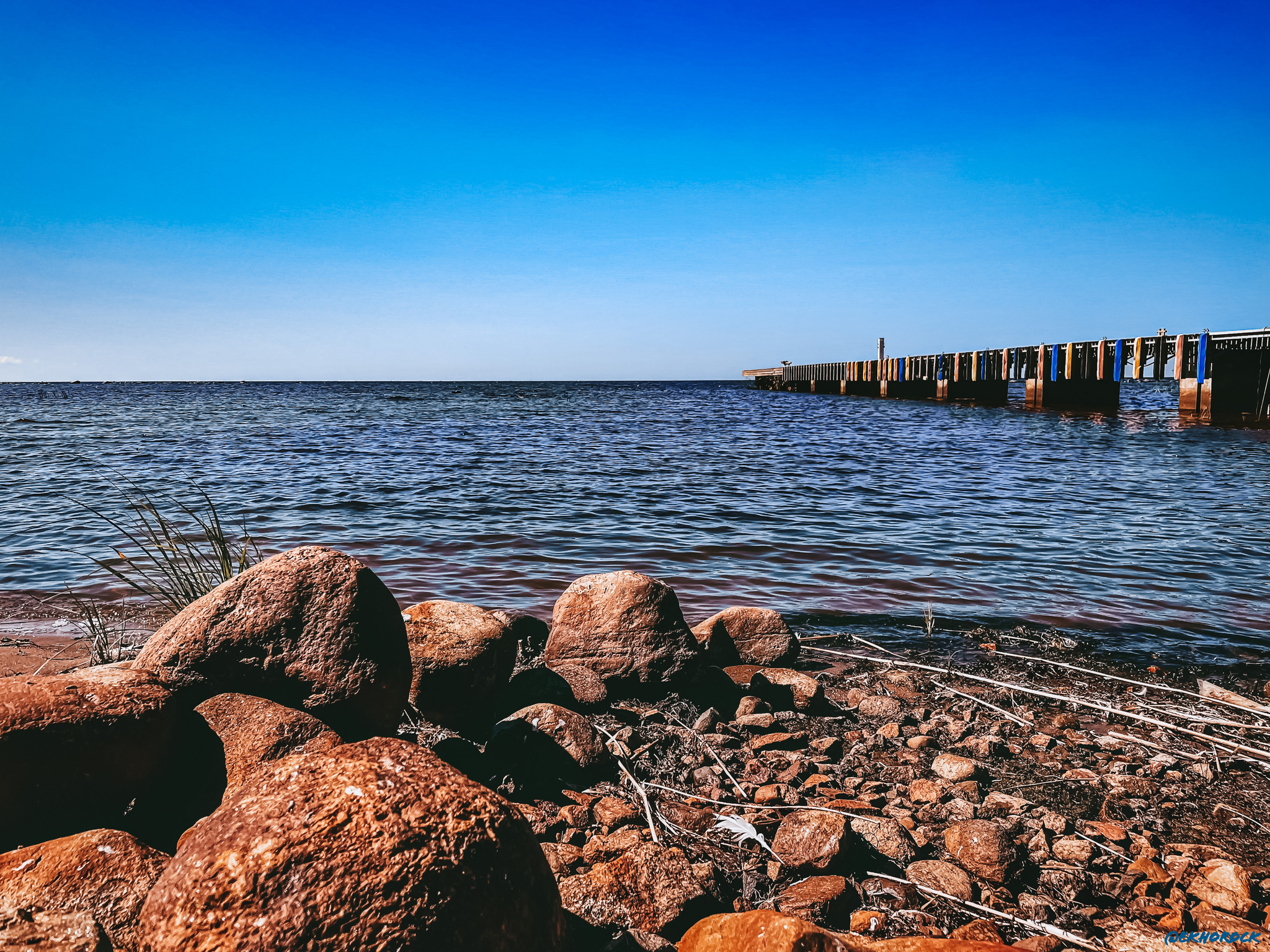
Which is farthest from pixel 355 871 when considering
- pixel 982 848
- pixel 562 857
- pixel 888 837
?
pixel 982 848

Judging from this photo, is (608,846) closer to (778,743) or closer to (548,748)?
(548,748)

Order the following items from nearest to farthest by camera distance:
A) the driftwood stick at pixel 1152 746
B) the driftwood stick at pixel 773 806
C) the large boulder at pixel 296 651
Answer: the driftwood stick at pixel 773 806
the large boulder at pixel 296 651
the driftwood stick at pixel 1152 746

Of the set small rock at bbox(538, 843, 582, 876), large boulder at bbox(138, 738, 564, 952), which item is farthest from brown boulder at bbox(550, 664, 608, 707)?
large boulder at bbox(138, 738, 564, 952)

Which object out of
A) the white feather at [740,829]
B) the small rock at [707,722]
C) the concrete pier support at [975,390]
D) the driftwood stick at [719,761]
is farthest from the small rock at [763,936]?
the concrete pier support at [975,390]

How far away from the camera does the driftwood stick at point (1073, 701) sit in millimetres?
3773

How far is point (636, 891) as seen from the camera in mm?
2467

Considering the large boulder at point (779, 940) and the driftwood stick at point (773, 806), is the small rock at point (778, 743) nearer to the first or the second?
the driftwood stick at point (773, 806)

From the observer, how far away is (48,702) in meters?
2.49

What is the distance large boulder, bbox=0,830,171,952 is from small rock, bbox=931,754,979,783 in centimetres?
325

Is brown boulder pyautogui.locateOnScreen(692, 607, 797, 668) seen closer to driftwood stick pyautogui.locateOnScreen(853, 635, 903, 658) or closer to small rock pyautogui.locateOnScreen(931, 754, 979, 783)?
driftwood stick pyautogui.locateOnScreen(853, 635, 903, 658)

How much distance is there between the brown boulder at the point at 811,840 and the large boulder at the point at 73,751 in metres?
2.37

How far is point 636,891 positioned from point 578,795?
820mm

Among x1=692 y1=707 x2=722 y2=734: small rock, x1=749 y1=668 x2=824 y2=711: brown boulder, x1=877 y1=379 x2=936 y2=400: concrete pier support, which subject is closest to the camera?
x1=692 y1=707 x2=722 y2=734: small rock

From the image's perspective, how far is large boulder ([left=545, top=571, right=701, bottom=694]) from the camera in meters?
4.43
